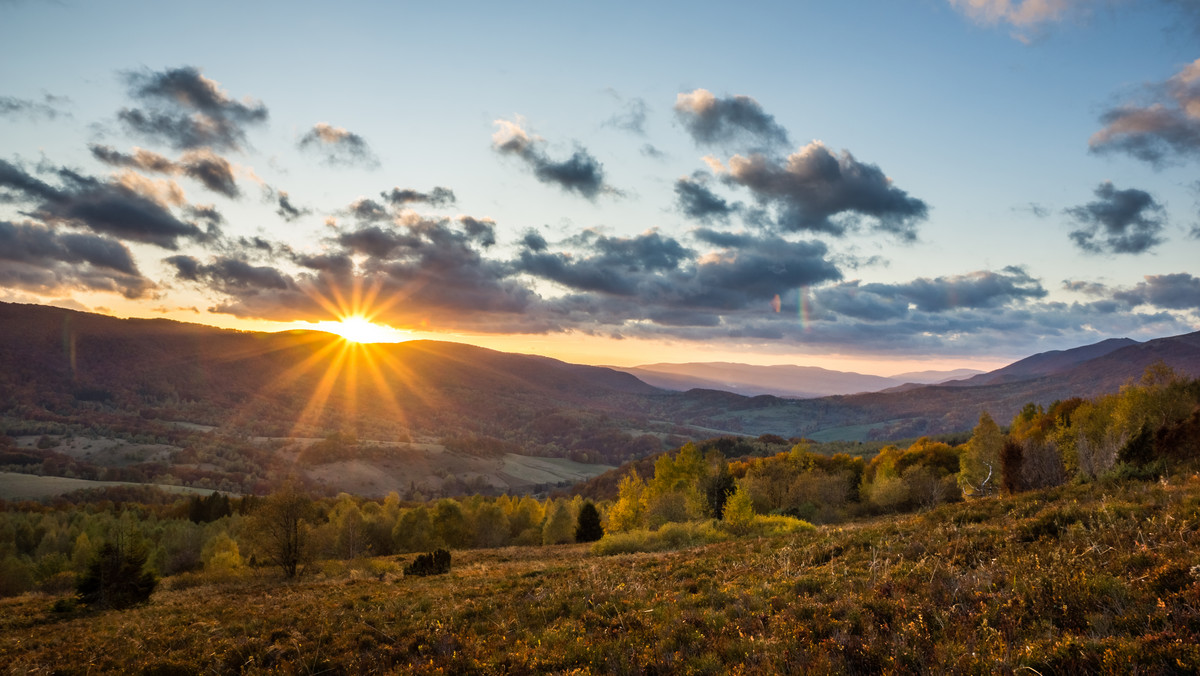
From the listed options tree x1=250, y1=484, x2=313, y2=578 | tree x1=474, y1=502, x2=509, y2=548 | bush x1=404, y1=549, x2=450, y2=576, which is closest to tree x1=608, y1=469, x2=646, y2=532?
tree x1=474, y1=502, x2=509, y2=548

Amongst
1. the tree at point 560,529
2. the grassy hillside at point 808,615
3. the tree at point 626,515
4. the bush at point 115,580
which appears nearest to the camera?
the grassy hillside at point 808,615

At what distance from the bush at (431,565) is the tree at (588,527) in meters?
40.9

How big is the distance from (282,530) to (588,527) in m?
39.0

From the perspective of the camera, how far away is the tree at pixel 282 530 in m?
42.4

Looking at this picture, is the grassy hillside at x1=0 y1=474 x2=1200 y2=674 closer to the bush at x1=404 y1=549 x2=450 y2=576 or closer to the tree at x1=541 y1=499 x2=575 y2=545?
the bush at x1=404 y1=549 x2=450 y2=576

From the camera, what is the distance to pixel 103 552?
31438mm

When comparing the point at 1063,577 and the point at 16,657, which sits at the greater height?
the point at 1063,577

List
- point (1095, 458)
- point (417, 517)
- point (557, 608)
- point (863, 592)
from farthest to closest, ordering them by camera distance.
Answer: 1. point (417, 517)
2. point (1095, 458)
3. point (557, 608)
4. point (863, 592)

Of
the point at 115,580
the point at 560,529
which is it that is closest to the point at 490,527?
the point at 560,529

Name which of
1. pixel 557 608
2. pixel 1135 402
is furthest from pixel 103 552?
pixel 1135 402

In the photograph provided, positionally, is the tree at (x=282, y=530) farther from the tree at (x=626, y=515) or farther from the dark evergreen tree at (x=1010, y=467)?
the dark evergreen tree at (x=1010, y=467)

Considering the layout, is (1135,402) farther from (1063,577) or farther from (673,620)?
(673,620)

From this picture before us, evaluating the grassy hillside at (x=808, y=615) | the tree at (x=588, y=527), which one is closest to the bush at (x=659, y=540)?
the grassy hillside at (x=808, y=615)

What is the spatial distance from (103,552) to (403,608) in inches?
1133
